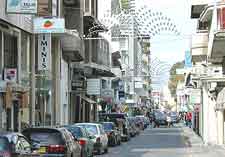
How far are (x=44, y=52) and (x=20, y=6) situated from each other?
1070 cm

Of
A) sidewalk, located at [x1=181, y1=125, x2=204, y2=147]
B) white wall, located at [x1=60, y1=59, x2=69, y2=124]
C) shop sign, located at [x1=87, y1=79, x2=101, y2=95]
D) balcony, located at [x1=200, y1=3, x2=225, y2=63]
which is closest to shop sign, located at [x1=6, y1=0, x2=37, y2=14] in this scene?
balcony, located at [x1=200, y1=3, x2=225, y2=63]

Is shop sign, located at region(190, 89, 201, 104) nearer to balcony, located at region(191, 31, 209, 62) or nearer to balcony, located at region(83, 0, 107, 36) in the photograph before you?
balcony, located at region(191, 31, 209, 62)

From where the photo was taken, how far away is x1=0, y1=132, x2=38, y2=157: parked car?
16500 mm

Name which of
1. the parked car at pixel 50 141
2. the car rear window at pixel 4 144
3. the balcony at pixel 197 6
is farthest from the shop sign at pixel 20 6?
the car rear window at pixel 4 144

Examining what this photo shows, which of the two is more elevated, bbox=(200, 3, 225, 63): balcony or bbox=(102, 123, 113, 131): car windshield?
bbox=(200, 3, 225, 63): balcony

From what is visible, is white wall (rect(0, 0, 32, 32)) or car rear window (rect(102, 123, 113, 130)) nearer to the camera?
white wall (rect(0, 0, 32, 32))

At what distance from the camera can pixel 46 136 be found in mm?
23016

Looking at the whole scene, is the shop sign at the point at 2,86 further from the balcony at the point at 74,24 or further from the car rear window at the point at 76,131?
the balcony at the point at 74,24

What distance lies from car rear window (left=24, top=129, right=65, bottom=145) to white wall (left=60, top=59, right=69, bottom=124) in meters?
28.8

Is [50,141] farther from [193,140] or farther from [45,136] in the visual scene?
[193,140]

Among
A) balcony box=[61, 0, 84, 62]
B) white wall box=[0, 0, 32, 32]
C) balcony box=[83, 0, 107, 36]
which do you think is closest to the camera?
white wall box=[0, 0, 32, 32]

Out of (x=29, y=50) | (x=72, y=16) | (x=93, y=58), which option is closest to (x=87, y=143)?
(x=29, y=50)

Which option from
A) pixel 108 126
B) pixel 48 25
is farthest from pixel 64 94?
pixel 48 25

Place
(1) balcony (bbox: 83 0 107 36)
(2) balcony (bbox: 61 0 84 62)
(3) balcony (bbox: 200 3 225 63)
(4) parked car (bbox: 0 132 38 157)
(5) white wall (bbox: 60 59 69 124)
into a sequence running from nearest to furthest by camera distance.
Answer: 1. (4) parked car (bbox: 0 132 38 157)
2. (3) balcony (bbox: 200 3 225 63)
3. (5) white wall (bbox: 60 59 69 124)
4. (2) balcony (bbox: 61 0 84 62)
5. (1) balcony (bbox: 83 0 107 36)
